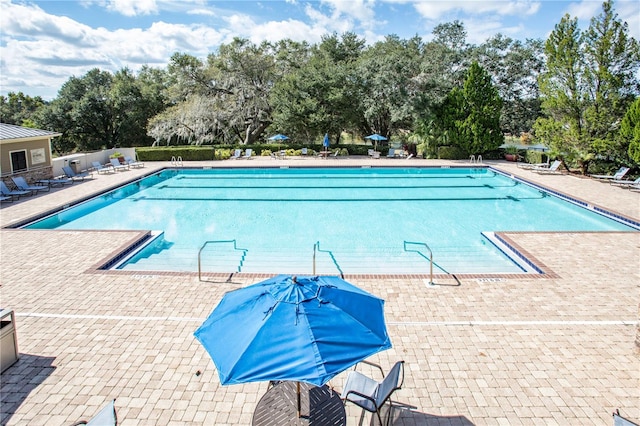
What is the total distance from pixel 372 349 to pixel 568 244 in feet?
27.4

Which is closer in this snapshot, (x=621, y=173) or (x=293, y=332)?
(x=293, y=332)

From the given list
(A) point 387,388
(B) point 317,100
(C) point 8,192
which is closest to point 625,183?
(B) point 317,100

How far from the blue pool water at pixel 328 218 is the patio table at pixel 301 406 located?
5057 mm

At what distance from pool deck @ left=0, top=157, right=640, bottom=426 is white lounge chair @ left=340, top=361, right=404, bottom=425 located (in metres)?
0.33

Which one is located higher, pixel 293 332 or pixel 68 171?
pixel 293 332

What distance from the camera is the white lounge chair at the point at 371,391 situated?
4047mm

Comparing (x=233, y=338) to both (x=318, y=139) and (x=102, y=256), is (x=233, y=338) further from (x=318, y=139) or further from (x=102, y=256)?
(x=318, y=139)

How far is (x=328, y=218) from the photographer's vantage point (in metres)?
14.1

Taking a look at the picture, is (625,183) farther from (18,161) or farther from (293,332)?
(18,161)

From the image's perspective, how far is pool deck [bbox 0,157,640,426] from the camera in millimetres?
4504

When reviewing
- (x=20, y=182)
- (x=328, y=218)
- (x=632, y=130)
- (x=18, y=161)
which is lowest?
(x=328, y=218)

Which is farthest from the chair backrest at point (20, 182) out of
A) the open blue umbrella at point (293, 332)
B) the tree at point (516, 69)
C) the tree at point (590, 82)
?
the tree at point (516, 69)

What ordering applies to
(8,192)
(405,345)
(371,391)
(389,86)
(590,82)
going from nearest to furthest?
(371,391) < (405,345) < (8,192) < (590,82) < (389,86)

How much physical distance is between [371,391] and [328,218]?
10027mm
